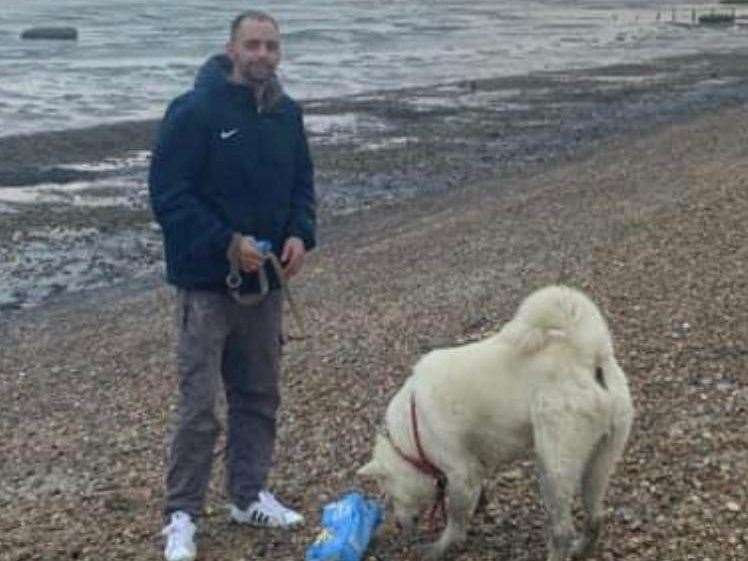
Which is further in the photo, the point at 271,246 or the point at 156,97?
the point at 156,97

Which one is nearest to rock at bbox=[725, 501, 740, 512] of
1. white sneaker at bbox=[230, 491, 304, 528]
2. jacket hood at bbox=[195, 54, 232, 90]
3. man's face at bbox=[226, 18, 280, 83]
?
white sneaker at bbox=[230, 491, 304, 528]

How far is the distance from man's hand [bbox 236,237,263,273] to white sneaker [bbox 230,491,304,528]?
132 cm

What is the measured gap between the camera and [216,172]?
19.0ft

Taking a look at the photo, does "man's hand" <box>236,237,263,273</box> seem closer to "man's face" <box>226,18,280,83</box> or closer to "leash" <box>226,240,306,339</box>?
"leash" <box>226,240,306,339</box>

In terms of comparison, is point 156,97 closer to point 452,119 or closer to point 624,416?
point 452,119

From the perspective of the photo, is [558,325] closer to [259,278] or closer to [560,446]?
[560,446]

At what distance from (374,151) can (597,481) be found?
23.5 meters

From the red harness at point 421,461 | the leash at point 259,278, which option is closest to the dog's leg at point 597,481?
the red harness at point 421,461

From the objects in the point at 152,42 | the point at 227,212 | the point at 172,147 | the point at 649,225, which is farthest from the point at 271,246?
the point at 152,42

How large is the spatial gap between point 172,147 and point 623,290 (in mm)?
6175

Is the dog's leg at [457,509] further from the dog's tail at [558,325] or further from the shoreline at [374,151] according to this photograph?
the shoreline at [374,151]

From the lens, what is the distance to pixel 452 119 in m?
34.0

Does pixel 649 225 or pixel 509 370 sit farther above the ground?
pixel 509 370

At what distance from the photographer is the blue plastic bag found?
5.81 m
